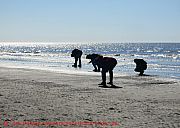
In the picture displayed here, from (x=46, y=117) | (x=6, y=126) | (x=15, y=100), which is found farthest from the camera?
(x=15, y=100)

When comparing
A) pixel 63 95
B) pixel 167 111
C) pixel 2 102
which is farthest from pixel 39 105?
pixel 167 111

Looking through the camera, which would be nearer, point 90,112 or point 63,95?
point 90,112

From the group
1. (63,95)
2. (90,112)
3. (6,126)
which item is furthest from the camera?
(63,95)

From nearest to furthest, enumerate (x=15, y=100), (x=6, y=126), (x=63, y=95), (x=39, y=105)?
(x=6, y=126)
(x=39, y=105)
(x=15, y=100)
(x=63, y=95)

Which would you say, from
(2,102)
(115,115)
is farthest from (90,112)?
(2,102)

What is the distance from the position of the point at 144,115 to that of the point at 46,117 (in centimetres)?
264

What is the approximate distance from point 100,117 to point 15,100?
3969 mm

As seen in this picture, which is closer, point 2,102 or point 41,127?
point 41,127

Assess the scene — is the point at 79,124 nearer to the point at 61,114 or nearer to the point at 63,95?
the point at 61,114

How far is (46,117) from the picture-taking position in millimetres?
9125

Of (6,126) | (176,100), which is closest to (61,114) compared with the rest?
(6,126)

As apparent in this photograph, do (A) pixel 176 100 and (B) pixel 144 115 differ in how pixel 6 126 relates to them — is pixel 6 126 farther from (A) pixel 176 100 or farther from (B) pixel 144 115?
(A) pixel 176 100

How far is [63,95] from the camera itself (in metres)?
13.5

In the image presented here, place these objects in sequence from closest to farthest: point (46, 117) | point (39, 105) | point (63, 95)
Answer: point (46, 117) < point (39, 105) < point (63, 95)
